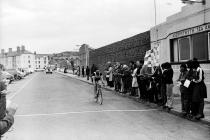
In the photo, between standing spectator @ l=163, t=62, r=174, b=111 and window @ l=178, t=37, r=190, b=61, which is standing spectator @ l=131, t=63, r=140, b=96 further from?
standing spectator @ l=163, t=62, r=174, b=111

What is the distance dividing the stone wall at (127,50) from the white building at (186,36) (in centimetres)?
229

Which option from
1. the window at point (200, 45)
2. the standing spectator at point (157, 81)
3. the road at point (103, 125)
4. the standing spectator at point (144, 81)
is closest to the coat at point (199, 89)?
Result: the road at point (103, 125)

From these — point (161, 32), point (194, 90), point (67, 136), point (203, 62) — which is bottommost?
point (67, 136)

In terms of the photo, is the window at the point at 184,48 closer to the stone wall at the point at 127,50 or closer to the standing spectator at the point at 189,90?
the stone wall at the point at 127,50

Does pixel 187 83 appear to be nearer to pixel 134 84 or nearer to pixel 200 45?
pixel 200 45

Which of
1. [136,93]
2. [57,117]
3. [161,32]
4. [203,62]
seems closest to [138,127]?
[57,117]

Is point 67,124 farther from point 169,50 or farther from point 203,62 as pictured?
point 169,50

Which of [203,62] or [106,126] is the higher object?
[203,62]

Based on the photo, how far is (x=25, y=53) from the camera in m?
194

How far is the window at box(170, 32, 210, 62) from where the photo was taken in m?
14.2

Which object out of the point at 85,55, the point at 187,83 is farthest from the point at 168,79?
the point at 85,55

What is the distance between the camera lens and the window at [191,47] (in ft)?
46.5

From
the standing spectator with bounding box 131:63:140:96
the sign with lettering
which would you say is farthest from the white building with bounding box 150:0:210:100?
the standing spectator with bounding box 131:63:140:96

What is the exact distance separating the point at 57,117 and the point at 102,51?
2811 centimetres
